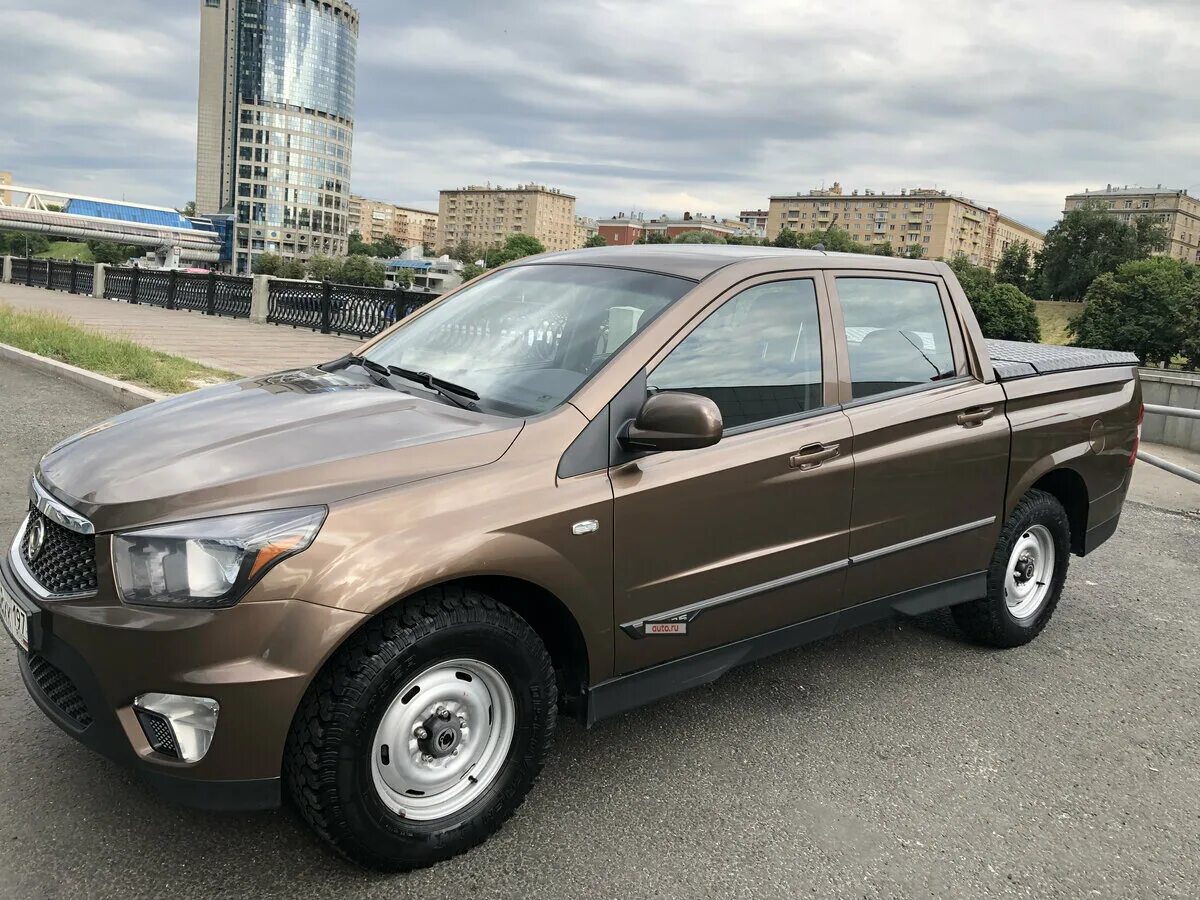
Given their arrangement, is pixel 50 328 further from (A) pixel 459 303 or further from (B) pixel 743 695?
(B) pixel 743 695

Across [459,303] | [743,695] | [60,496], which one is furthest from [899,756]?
[60,496]

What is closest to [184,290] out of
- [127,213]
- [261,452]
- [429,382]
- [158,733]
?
[429,382]

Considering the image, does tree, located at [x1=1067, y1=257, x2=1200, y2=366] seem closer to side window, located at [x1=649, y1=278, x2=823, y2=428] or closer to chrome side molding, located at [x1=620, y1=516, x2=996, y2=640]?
chrome side molding, located at [x1=620, y1=516, x2=996, y2=640]

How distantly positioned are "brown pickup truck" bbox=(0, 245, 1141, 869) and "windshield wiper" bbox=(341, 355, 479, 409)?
1 cm

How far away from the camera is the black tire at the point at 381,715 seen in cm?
230

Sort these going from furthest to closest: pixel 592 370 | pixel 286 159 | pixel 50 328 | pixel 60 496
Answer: pixel 286 159, pixel 50 328, pixel 592 370, pixel 60 496

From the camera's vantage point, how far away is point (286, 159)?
162500mm

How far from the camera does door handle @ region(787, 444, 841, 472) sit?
3221mm

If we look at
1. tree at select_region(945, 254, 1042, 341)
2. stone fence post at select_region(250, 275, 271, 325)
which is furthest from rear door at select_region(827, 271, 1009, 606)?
tree at select_region(945, 254, 1042, 341)

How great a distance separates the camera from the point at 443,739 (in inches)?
99.9

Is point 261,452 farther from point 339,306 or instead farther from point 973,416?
point 339,306

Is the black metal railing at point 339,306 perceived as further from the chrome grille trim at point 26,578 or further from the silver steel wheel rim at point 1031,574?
the chrome grille trim at point 26,578

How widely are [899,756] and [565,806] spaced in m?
1.29

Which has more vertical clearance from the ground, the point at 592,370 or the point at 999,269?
the point at 999,269
